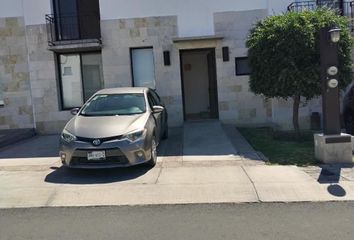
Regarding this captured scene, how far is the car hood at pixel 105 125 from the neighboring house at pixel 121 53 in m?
5.76

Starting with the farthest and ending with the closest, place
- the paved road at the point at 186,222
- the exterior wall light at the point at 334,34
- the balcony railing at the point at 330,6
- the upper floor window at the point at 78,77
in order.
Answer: the upper floor window at the point at 78,77 < the balcony railing at the point at 330,6 < the exterior wall light at the point at 334,34 < the paved road at the point at 186,222

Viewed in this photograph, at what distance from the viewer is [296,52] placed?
35.7 ft

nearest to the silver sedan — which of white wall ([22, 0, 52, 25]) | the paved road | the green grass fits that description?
the paved road

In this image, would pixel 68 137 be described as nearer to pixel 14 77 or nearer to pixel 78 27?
pixel 14 77

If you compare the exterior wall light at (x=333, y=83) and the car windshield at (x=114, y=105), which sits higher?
the exterior wall light at (x=333, y=83)

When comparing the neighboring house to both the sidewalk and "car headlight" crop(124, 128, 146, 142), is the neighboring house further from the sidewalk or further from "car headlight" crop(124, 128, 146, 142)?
"car headlight" crop(124, 128, 146, 142)

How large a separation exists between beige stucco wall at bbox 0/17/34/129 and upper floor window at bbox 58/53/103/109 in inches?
46.6

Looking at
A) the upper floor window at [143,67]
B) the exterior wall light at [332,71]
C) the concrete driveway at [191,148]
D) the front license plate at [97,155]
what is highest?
the upper floor window at [143,67]

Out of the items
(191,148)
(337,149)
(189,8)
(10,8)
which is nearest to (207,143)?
(191,148)

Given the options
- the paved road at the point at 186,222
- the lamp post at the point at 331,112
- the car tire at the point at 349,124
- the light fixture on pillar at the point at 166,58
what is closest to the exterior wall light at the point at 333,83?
the lamp post at the point at 331,112

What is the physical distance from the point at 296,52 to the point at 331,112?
7.86ft

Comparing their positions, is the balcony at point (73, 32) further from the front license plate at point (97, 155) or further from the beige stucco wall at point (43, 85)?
the front license plate at point (97, 155)

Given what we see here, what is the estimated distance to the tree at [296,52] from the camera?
425 inches

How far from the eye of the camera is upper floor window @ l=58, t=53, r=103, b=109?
1534cm
